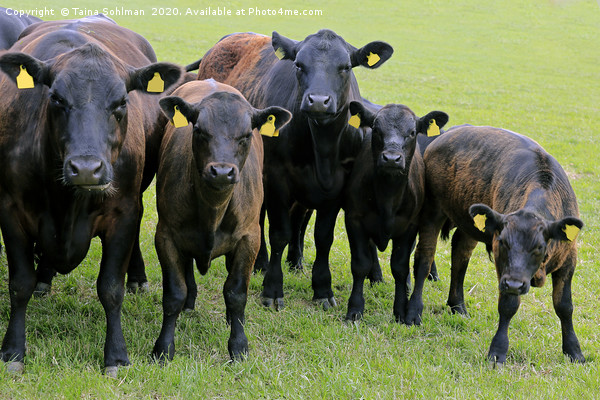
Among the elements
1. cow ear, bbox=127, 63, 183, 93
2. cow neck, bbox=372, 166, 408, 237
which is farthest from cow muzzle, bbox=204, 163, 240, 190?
cow neck, bbox=372, 166, 408, 237

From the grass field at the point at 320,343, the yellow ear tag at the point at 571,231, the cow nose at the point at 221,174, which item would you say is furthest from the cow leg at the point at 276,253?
the yellow ear tag at the point at 571,231

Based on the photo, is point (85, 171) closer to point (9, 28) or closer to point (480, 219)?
point (480, 219)

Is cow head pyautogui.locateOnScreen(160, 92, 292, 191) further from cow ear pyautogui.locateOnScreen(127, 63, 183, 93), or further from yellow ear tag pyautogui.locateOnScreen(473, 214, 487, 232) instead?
yellow ear tag pyautogui.locateOnScreen(473, 214, 487, 232)

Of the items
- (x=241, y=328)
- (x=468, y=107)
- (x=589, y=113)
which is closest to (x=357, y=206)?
(x=241, y=328)

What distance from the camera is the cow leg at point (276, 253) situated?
7.16m

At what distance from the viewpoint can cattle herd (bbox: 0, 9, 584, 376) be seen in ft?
16.9

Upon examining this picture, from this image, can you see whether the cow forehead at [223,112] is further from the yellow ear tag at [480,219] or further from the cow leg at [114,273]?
the yellow ear tag at [480,219]

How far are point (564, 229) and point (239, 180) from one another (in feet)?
8.47

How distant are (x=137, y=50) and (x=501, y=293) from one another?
4.43 meters

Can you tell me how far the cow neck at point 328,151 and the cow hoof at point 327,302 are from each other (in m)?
1.14

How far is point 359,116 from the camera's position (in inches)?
277

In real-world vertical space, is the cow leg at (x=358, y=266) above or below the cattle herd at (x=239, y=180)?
below

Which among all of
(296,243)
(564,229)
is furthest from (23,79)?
(564,229)

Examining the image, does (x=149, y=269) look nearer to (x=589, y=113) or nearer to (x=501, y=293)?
(x=501, y=293)
